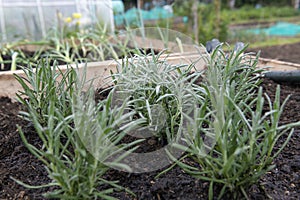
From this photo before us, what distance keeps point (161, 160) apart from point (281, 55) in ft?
14.0

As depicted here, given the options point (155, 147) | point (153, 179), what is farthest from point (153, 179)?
point (155, 147)

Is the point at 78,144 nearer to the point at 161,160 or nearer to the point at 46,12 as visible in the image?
the point at 161,160

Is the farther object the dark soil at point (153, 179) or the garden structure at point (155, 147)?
the dark soil at point (153, 179)

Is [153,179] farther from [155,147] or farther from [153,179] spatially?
[155,147]

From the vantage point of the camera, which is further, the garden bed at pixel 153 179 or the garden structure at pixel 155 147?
the garden bed at pixel 153 179

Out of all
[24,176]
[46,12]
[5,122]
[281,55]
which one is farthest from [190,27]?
[24,176]

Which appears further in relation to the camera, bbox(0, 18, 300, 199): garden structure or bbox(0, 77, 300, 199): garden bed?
bbox(0, 77, 300, 199): garden bed

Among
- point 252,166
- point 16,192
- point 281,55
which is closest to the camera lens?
point 252,166

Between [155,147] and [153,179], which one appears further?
[155,147]

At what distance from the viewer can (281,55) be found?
16.6 ft

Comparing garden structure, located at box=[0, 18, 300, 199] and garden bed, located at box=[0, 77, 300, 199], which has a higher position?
garden structure, located at box=[0, 18, 300, 199]

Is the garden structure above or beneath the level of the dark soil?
above

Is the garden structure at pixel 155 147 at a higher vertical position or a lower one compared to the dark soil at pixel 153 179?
higher

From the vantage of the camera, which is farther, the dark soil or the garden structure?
the dark soil
